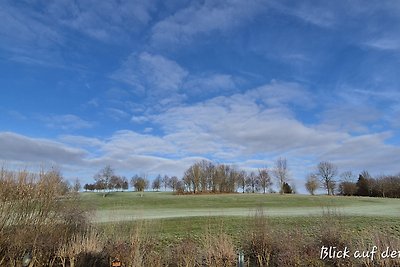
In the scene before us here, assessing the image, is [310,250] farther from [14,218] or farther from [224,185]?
[224,185]

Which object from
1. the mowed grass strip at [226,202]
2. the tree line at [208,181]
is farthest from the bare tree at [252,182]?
the mowed grass strip at [226,202]

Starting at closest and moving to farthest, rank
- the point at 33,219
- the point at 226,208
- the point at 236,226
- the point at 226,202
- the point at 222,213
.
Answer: the point at 33,219, the point at 236,226, the point at 222,213, the point at 226,208, the point at 226,202

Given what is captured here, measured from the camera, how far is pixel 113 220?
16.0 m

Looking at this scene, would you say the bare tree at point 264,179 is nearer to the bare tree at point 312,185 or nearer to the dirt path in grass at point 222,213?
the bare tree at point 312,185

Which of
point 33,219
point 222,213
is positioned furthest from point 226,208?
point 33,219

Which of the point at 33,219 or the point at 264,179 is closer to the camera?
the point at 33,219

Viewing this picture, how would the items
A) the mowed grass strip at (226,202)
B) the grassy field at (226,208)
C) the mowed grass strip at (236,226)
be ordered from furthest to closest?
the mowed grass strip at (226,202)
the grassy field at (226,208)
the mowed grass strip at (236,226)

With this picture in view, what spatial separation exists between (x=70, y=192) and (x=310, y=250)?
31.9 ft

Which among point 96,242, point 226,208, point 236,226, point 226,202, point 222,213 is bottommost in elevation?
point 96,242

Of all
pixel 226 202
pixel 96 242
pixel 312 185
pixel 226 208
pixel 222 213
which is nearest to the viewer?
pixel 96 242

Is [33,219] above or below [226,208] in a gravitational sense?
above

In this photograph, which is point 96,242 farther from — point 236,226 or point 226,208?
point 226,208

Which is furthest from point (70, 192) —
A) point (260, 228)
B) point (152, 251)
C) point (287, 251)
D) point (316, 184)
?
point (316, 184)

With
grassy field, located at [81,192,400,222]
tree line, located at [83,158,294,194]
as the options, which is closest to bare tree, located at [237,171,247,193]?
tree line, located at [83,158,294,194]
